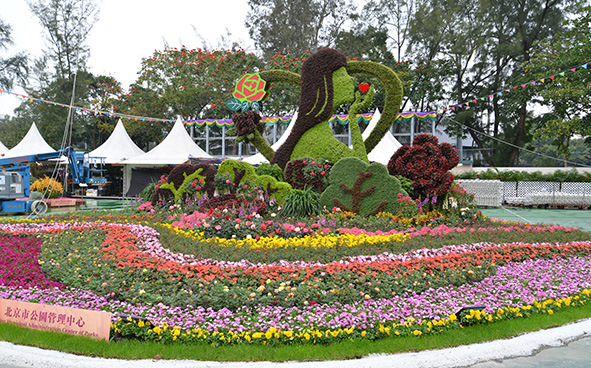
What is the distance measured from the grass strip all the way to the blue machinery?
9277 millimetres

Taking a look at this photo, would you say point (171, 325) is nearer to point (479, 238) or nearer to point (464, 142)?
point (479, 238)

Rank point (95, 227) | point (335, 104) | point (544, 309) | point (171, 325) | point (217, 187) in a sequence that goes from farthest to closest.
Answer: point (335, 104) → point (217, 187) → point (95, 227) → point (544, 309) → point (171, 325)

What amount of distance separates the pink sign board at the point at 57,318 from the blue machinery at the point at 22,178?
869 centimetres

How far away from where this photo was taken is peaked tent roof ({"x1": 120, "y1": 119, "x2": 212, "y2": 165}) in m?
19.0

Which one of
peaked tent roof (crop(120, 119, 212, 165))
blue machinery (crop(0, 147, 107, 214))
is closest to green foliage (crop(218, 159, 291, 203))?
blue machinery (crop(0, 147, 107, 214))

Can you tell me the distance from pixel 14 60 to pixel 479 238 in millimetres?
28969

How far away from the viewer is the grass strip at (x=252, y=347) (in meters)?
3.35

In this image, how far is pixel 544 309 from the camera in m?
4.46

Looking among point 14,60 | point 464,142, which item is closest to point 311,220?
point 14,60

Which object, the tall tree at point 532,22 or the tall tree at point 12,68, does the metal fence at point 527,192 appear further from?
the tall tree at point 12,68

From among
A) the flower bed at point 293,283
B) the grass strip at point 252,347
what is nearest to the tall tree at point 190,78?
the flower bed at point 293,283

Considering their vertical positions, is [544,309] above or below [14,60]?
below

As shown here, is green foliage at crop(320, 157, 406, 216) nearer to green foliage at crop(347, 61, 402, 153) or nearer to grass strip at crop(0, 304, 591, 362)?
green foliage at crop(347, 61, 402, 153)

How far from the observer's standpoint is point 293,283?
4613mm
